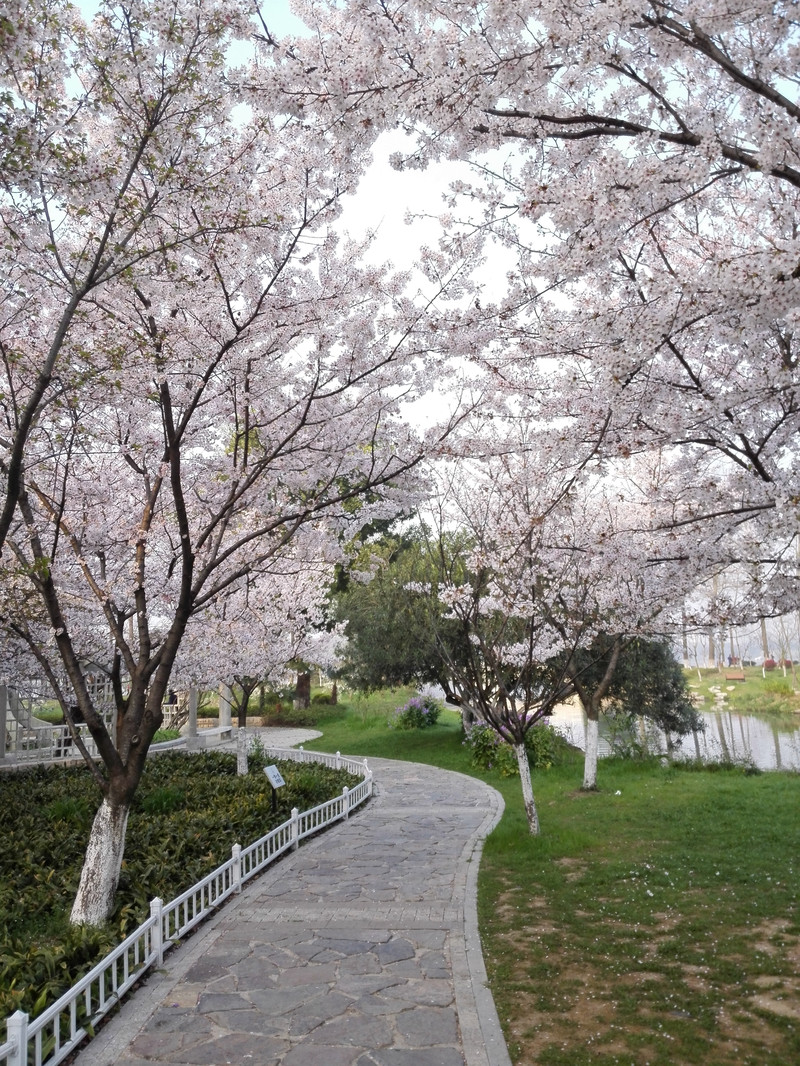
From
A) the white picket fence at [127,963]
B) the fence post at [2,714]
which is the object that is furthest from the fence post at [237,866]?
the fence post at [2,714]

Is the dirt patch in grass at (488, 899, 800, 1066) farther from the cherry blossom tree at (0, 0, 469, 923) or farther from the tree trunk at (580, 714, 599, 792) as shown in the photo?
the tree trunk at (580, 714, 599, 792)

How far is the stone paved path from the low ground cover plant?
63 centimetres

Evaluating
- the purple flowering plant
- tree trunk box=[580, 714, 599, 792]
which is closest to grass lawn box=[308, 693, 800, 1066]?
tree trunk box=[580, 714, 599, 792]

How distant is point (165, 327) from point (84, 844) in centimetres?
701

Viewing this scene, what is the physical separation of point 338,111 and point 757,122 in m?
2.44

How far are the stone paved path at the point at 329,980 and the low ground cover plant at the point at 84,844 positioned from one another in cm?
63

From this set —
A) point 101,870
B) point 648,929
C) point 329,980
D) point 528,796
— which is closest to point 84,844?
point 101,870

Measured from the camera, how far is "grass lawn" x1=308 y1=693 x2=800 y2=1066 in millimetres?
4930

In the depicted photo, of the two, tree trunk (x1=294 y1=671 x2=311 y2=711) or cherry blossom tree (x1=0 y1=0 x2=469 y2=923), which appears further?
tree trunk (x1=294 y1=671 x2=311 y2=711)

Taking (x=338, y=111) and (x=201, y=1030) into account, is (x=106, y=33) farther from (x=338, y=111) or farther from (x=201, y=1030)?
(x=201, y=1030)

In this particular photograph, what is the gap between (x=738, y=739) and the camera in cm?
2769

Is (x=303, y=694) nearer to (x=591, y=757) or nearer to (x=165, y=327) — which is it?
(x=591, y=757)

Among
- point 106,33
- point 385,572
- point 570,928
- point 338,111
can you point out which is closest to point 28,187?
point 106,33

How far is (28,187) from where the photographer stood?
16.9 ft
